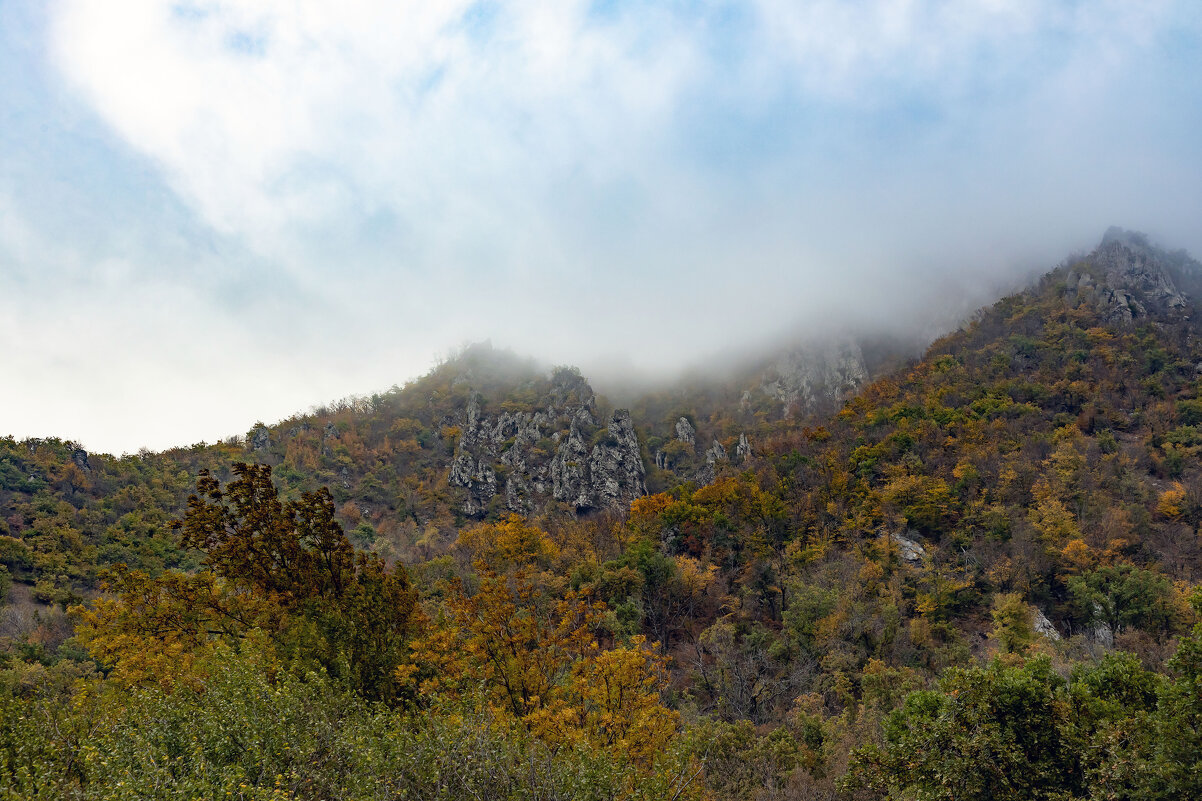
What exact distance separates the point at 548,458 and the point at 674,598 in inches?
1945

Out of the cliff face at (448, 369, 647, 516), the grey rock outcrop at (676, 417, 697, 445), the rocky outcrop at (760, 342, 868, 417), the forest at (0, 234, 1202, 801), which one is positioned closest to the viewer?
the forest at (0, 234, 1202, 801)

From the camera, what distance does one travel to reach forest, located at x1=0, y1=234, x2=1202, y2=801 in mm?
11422

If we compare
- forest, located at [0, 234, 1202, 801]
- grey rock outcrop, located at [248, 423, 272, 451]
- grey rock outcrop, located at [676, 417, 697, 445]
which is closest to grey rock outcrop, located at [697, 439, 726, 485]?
forest, located at [0, 234, 1202, 801]

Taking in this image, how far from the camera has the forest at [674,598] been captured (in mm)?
11422

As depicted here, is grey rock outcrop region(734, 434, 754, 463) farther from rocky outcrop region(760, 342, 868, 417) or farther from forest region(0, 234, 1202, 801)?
rocky outcrop region(760, 342, 868, 417)

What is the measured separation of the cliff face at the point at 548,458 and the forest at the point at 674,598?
70 centimetres

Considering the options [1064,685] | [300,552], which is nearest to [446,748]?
[300,552]

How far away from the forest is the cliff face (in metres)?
0.70

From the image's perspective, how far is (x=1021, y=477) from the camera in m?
45.8

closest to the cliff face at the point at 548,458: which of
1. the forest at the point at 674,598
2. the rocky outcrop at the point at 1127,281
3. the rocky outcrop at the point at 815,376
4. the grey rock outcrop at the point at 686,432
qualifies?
the forest at the point at 674,598

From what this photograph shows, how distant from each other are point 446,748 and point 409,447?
88582 millimetres

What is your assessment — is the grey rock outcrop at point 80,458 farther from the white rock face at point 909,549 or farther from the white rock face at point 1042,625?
the white rock face at point 1042,625

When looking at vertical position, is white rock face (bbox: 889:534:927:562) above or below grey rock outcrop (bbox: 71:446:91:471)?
below

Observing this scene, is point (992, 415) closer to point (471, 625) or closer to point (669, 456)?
point (669, 456)
